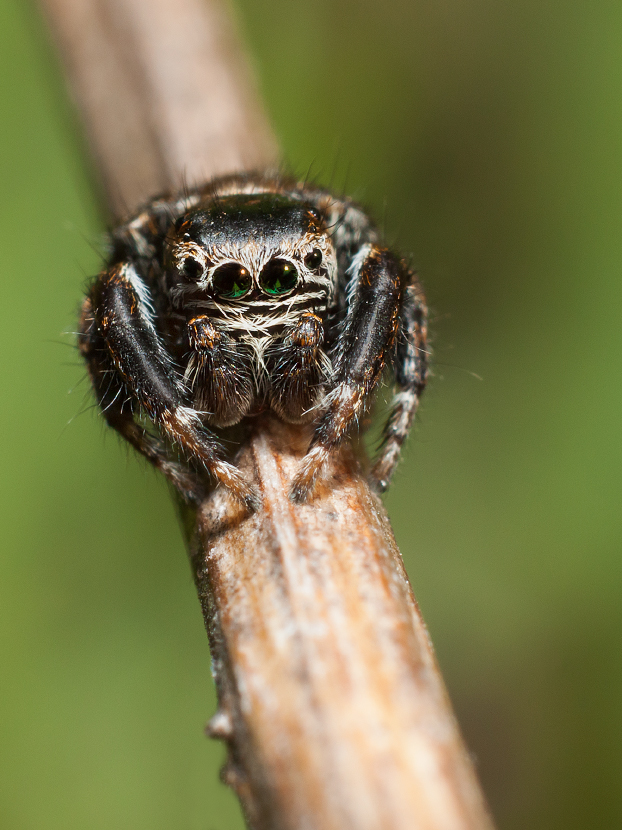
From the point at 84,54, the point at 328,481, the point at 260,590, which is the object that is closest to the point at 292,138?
the point at 84,54

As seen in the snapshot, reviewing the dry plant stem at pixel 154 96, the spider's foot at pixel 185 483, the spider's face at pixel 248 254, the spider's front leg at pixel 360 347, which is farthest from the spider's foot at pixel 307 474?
the dry plant stem at pixel 154 96

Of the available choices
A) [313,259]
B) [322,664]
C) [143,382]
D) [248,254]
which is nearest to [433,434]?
[313,259]

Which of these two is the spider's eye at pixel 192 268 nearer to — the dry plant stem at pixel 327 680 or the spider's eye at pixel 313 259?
the spider's eye at pixel 313 259

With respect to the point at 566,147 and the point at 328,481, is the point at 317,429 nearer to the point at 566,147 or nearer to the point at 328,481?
the point at 328,481

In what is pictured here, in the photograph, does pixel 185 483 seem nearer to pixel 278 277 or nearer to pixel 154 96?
pixel 278 277

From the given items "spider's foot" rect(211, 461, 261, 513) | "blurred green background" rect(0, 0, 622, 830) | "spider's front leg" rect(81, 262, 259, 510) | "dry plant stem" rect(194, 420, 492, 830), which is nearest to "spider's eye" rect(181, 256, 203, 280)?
"spider's front leg" rect(81, 262, 259, 510)

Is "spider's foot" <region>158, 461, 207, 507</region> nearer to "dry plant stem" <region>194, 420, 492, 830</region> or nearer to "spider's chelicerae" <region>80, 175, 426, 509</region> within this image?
"spider's chelicerae" <region>80, 175, 426, 509</region>
